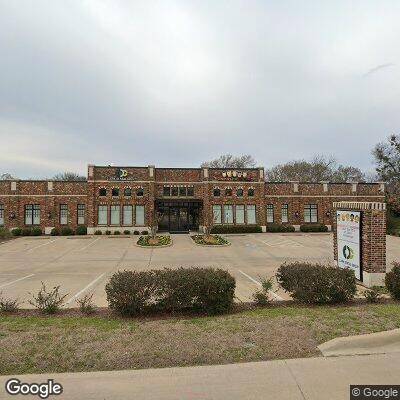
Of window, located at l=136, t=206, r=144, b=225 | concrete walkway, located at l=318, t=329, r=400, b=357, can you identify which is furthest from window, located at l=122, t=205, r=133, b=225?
concrete walkway, located at l=318, t=329, r=400, b=357

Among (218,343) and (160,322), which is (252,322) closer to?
(218,343)

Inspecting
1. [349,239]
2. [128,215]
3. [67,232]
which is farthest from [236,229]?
[349,239]

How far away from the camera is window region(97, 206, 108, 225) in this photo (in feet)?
119

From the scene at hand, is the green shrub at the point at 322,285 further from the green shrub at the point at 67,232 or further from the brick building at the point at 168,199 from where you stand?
the green shrub at the point at 67,232

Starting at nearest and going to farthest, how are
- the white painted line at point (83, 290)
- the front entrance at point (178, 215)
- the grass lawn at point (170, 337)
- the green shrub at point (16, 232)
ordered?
the grass lawn at point (170, 337) → the white painted line at point (83, 290) → the green shrub at point (16, 232) → the front entrance at point (178, 215)

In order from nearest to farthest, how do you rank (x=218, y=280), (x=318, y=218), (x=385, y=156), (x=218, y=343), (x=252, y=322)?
(x=218, y=343) → (x=252, y=322) → (x=218, y=280) → (x=318, y=218) → (x=385, y=156)

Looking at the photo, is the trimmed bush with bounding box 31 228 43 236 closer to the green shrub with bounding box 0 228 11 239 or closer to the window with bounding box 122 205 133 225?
the green shrub with bounding box 0 228 11 239

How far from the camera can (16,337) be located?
18.7 feet

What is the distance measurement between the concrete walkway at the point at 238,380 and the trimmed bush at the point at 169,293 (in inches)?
103

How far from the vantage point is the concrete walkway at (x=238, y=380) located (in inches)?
157

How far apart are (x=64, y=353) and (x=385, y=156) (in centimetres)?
5487

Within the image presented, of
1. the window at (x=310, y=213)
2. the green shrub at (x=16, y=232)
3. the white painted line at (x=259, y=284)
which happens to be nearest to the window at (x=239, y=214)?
the window at (x=310, y=213)

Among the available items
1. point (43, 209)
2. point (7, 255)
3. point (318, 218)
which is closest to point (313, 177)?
point (318, 218)

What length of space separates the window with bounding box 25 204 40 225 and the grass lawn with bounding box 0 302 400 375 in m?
31.7
